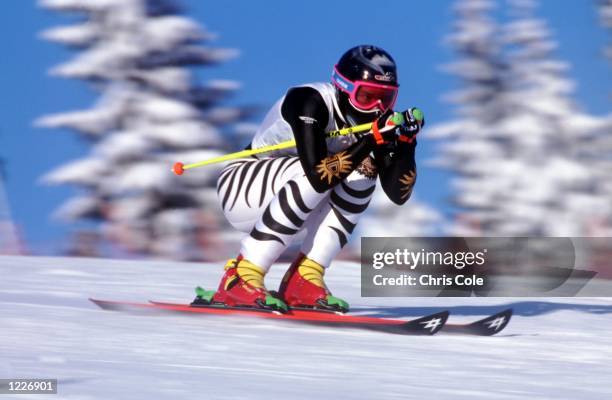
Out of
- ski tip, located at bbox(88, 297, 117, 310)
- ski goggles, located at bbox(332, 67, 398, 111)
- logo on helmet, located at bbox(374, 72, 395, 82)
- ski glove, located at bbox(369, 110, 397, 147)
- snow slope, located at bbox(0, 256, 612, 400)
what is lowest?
snow slope, located at bbox(0, 256, 612, 400)

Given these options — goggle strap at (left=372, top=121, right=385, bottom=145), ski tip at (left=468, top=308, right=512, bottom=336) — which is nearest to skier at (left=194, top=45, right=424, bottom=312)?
goggle strap at (left=372, top=121, right=385, bottom=145)

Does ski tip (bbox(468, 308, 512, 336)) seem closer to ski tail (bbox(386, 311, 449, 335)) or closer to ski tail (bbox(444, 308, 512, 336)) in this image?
ski tail (bbox(444, 308, 512, 336))

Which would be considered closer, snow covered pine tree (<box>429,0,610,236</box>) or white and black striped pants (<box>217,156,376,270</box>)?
white and black striped pants (<box>217,156,376,270</box>)

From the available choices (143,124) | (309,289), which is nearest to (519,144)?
(143,124)

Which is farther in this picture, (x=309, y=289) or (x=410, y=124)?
(x=309, y=289)

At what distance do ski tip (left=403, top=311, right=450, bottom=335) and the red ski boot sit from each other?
59cm

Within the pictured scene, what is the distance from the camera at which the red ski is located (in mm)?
5199

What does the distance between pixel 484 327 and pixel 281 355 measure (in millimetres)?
1316

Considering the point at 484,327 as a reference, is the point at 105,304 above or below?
above

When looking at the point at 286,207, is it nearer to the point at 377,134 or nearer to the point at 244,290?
the point at 244,290

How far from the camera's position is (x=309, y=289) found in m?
5.68

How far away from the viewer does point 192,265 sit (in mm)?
8594

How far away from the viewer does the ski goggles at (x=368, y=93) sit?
523 cm

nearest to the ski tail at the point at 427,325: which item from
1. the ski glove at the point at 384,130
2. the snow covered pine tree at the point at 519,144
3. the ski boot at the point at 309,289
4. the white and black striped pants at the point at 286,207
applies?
the ski boot at the point at 309,289
